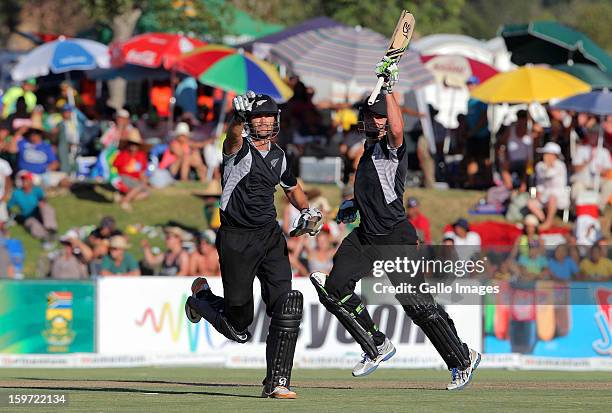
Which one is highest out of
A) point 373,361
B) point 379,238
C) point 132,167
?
point 379,238

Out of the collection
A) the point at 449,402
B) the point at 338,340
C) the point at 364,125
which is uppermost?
the point at 364,125

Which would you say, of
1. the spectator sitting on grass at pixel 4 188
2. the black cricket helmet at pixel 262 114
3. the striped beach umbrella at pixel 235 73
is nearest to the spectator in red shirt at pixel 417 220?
the striped beach umbrella at pixel 235 73

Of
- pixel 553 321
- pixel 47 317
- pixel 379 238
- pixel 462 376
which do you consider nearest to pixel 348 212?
pixel 379 238

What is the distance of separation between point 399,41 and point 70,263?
33.3ft

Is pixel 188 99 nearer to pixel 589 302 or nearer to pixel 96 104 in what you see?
pixel 96 104

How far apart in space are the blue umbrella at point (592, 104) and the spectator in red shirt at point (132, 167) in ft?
23.4

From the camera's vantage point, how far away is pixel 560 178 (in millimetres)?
22391

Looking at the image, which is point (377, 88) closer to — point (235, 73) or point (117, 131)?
point (235, 73)

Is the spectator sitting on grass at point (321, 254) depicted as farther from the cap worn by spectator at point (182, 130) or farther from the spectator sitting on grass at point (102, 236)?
the cap worn by spectator at point (182, 130)

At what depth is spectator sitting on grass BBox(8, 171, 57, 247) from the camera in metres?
22.0

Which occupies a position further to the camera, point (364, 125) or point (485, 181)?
point (485, 181)

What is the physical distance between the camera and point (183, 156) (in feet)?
79.4

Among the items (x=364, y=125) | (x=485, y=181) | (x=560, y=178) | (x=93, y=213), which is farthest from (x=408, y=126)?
(x=364, y=125)

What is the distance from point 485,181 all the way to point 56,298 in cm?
950
